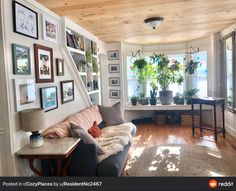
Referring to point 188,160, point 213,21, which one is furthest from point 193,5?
point 188,160

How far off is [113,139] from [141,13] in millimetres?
1813

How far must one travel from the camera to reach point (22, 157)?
1940 mm

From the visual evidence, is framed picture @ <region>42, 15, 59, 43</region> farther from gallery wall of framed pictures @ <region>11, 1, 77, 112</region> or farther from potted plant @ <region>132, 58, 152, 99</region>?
potted plant @ <region>132, 58, 152, 99</region>

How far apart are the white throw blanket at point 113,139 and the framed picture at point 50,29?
1.51 metres

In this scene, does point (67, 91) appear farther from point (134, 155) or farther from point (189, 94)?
point (189, 94)

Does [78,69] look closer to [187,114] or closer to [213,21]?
[213,21]

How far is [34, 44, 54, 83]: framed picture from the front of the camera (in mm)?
2339

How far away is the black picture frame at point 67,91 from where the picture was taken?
294 cm

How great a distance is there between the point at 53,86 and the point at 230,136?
11.7 ft

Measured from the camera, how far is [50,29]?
2672 millimetres

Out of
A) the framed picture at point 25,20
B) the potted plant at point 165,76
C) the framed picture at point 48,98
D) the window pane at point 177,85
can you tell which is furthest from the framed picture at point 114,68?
the framed picture at point 25,20

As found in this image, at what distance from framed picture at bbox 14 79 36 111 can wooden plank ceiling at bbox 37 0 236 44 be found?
98 cm

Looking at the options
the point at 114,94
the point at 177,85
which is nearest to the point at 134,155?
the point at 114,94

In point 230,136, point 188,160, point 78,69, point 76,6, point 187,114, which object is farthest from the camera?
point 187,114
